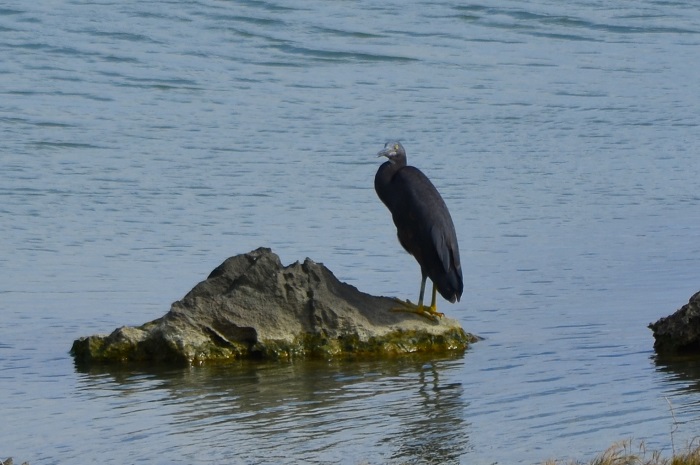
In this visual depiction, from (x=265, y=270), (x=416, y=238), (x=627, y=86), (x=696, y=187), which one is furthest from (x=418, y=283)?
(x=627, y=86)

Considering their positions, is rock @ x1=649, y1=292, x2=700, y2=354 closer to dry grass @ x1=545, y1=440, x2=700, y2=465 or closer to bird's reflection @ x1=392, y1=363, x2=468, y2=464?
bird's reflection @ x1=392, y1=363, x2=468, y2=464

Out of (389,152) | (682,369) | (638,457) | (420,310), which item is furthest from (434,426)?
(389,152)

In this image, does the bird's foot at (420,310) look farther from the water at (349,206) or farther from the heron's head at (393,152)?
the heron's head at (393,152)

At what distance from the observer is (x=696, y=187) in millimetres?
13453

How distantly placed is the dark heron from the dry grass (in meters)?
2.81

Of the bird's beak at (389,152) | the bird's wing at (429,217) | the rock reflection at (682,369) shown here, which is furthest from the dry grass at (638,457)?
the bird's beak at (389,152)

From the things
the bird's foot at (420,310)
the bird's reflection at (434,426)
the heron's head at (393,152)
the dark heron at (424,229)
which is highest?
the heron's head at (393,152)

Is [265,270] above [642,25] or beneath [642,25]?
beneath

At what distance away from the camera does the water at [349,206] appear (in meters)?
5.88

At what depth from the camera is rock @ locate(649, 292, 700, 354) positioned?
270 inches

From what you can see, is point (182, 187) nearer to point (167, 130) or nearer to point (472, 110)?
point (167, 130)

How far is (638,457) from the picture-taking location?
15.9 feet

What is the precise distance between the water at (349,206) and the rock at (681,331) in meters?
0.12

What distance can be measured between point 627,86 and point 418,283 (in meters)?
12.3
